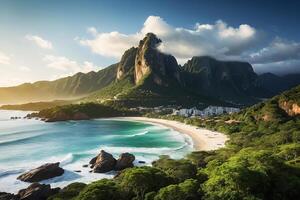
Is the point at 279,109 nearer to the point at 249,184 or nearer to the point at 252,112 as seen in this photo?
the point at 252,112

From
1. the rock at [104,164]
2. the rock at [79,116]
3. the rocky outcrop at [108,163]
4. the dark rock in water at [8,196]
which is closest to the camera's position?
the dark rock in water at [8,196]

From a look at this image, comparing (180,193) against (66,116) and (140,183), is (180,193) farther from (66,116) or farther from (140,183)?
(66,116)

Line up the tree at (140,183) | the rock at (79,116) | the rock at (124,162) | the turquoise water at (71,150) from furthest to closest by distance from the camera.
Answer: the rock at (79,116) → the rock at (124,162) → the turquoise water at (71,150) → the tree at (140,183)

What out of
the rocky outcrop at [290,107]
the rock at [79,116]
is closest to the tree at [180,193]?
the rocky outcrop at [290,107]

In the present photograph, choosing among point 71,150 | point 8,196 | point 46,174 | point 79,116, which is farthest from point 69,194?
point 79,116

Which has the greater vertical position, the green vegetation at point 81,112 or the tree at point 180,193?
the green vegetation at point 81,112

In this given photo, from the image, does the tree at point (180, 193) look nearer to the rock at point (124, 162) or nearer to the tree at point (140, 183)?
the tree at point (140, 183)

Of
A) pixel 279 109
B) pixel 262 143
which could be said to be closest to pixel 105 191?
pixel 262 143
